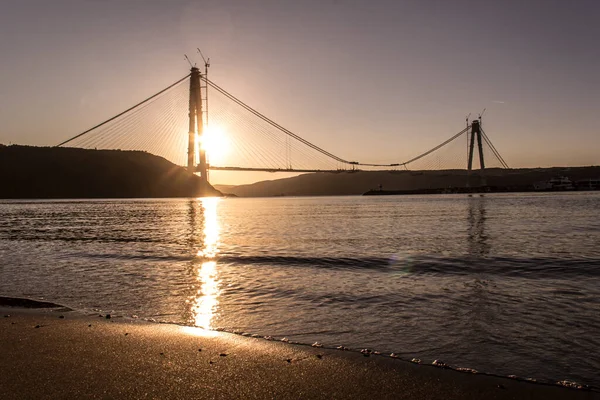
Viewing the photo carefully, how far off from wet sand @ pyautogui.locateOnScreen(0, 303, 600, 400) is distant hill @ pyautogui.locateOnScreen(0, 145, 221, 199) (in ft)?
384

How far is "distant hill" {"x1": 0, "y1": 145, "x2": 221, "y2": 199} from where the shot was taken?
415 ft

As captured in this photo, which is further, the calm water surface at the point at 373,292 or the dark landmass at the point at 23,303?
the dark landmass at the point at 23,303

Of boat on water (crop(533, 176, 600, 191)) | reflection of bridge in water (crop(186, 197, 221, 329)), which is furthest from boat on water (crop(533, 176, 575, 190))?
reflection of bridge in water (crop(186, 197, 221, 329))

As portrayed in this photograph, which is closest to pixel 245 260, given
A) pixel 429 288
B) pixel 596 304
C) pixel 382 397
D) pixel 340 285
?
pixel 340 285

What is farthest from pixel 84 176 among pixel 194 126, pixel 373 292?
pixel 373 292

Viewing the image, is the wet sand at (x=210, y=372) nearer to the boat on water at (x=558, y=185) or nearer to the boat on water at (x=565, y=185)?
the boat on water at (x=565, y=185)

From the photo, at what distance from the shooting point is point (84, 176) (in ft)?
434

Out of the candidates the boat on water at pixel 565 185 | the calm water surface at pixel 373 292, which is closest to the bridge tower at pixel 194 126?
the calm water surface at pixel 373 292

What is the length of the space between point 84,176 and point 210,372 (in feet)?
475

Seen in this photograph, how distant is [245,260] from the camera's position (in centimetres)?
1250

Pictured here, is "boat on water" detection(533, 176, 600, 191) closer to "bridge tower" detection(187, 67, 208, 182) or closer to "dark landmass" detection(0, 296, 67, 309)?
"bridge tower" detection(187, 67, 208, 182)

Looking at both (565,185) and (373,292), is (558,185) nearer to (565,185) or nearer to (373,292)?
(565,185)

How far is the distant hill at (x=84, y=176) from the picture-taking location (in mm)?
126500

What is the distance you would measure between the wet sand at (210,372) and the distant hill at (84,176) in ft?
384
